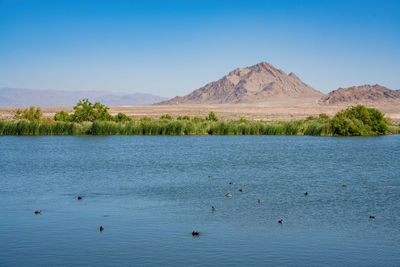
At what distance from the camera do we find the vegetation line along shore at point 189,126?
54.3 metres

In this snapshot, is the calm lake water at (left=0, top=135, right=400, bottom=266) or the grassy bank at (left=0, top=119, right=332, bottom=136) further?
the grassy bank at (left=0, top=119, right=332, bottom=136)

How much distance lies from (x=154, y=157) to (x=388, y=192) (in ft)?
54.0

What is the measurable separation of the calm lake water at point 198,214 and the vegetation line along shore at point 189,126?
28104mm

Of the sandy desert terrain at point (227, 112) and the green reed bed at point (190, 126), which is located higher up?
the sandy desert terrain at point (227, 112)

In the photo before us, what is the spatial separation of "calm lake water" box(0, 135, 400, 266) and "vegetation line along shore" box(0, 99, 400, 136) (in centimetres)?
2810

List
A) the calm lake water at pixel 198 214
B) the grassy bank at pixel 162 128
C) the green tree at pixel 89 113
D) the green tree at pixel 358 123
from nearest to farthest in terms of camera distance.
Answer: the calm lake water at pixel 198 214 → the green tree at pixel 358 123 → the grassy bank at pixel 162 128 → the green tree at pixel 89 113

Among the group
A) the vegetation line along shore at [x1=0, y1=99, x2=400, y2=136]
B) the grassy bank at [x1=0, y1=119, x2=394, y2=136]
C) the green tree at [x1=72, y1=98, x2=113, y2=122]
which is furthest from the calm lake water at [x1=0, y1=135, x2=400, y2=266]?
the green tree at [x1=72, y1=98, x2=113, y2=122]

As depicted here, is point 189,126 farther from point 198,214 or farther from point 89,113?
point 198,214

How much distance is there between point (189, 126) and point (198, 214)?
42588 mm

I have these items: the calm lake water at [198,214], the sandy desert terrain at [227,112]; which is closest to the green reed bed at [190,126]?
the calm lake water at [198,214]

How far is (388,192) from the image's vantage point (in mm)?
17766

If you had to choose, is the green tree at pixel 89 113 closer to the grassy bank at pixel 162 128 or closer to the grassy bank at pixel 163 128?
the grassy bank at pixel 163 128

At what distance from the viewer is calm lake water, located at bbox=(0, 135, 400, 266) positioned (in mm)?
10445

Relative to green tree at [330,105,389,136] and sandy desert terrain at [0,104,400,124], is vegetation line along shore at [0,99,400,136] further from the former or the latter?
sandy desert terrain at [0,104,400,124]
